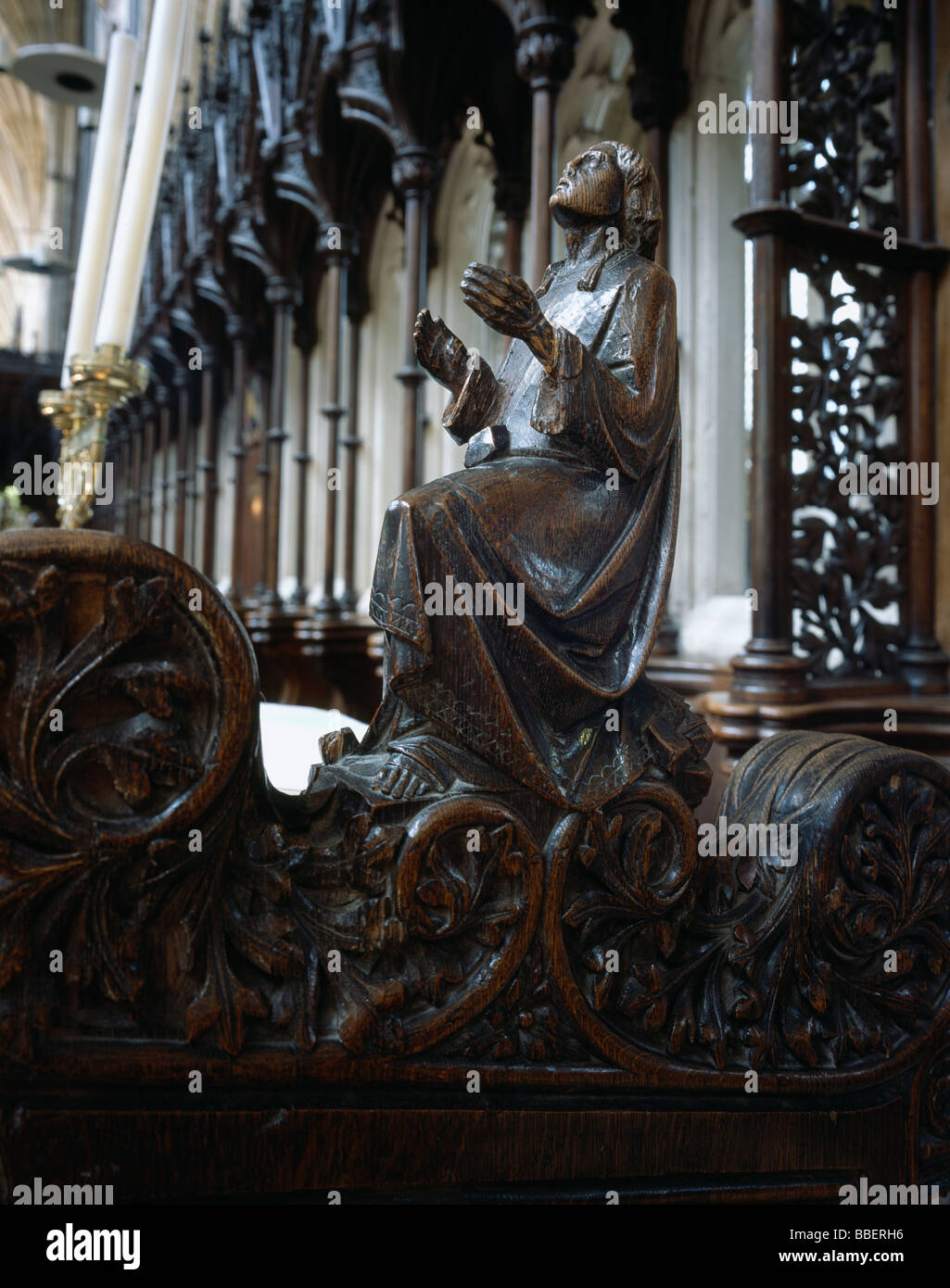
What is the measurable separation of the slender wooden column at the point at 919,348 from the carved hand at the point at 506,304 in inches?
81.3

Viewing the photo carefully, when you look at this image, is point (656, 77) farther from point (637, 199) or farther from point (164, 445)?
point (164, 445)

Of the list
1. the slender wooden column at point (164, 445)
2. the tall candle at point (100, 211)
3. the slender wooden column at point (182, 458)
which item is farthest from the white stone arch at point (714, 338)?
the slender wooden column at point (164, 445)

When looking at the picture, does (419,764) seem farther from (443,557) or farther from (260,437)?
(260,437)

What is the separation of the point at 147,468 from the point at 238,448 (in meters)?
5.52

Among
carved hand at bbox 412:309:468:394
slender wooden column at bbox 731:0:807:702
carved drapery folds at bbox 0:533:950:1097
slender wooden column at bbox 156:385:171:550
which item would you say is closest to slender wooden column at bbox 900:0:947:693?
slender wooden column at bbox 731:0:807:702

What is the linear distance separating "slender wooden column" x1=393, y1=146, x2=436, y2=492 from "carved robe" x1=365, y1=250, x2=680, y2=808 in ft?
11.9

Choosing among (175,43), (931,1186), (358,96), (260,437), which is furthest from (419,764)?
(260,437)

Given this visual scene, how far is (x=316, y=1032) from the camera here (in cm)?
108

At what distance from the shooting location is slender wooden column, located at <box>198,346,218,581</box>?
9.58 meters

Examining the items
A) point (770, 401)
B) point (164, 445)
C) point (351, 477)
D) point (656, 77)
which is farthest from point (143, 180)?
point (164, 445)

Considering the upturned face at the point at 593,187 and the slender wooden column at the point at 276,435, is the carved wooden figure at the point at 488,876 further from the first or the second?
the slender wooden column at the point at 276,435

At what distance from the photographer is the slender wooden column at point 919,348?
2920 mm

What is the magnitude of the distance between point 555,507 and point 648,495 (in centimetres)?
15

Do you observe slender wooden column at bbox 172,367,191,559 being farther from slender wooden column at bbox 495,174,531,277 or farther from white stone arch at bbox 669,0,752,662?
white stone arch at bbox 669,0,752,662
